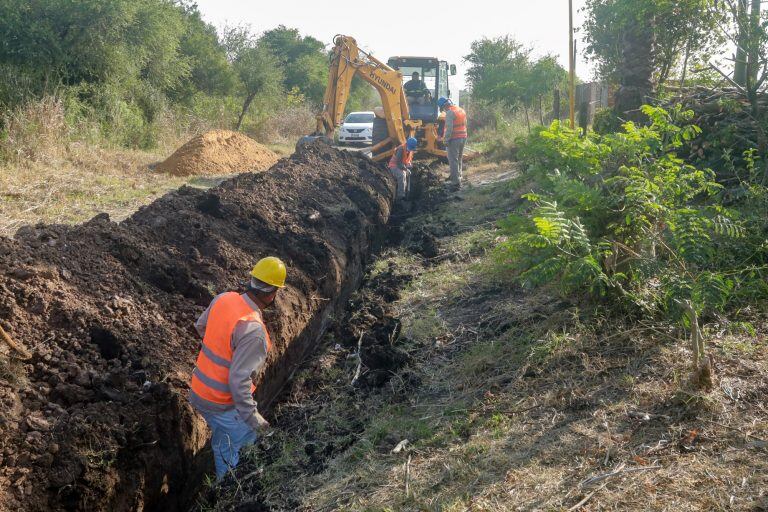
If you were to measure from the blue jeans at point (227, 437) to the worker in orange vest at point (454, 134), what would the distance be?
507 inches

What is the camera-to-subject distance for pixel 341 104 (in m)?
15.8

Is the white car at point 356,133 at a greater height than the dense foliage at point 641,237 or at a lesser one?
greater

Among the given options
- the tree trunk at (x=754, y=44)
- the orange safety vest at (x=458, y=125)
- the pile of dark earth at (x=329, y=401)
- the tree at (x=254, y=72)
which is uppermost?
the tree at (x=254, y=72)

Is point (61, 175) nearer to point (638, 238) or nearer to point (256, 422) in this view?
point (256, 422)

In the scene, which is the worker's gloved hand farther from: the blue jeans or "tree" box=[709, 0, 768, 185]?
"tree" box=[709, 0, 768, 185]

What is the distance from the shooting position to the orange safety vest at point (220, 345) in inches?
→ 175

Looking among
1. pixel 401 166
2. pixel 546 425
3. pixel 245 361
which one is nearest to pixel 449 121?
pixel 401 166

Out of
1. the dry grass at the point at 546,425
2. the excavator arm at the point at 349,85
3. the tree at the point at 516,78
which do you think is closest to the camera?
the dry grass at the point at 546,425

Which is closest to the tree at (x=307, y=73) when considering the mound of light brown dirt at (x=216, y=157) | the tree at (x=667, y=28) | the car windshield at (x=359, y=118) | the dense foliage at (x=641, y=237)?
the car windshield at (x=359, y=118)

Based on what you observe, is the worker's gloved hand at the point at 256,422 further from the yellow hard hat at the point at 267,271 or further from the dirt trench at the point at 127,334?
the yellow hard hat at the point at 267,271

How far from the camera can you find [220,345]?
4480mm

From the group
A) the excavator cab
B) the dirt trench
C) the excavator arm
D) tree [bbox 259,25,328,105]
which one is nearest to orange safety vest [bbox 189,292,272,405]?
the dirt trench

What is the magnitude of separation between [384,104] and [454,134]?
76.8 inches

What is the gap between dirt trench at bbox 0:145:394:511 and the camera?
3.91 meters
